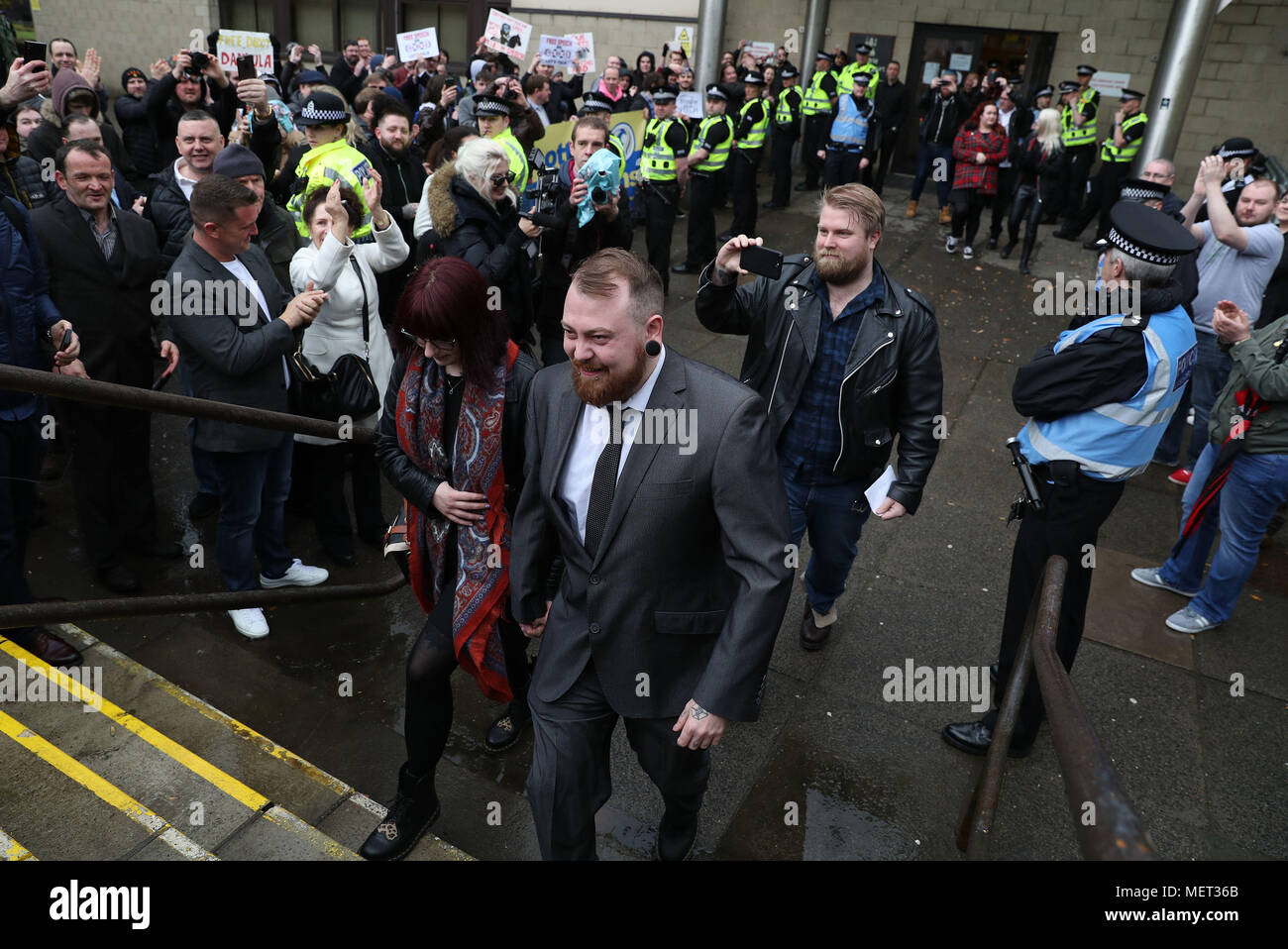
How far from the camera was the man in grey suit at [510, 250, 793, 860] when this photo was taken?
246 centimetres

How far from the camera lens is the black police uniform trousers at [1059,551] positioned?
3.53 m

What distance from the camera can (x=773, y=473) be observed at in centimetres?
252

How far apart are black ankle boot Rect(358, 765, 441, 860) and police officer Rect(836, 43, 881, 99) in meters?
11.3

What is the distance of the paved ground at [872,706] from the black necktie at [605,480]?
4.26ft

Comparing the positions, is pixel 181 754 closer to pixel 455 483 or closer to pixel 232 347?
pixel 455 483

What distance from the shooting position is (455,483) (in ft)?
10.0

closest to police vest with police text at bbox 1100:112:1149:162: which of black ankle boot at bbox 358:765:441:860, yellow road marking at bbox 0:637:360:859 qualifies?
black ankle boot at bbox 358:765:441:860

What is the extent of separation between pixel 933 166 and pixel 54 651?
11790 mm

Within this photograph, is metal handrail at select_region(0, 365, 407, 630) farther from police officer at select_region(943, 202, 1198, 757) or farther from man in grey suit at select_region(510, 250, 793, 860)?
police officer at select_region(943, 202, 1198, 757)

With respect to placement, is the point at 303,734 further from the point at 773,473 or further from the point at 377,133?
the point at 377,133

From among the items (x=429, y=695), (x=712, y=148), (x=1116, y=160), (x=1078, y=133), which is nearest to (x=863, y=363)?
(x=429, y=695)
